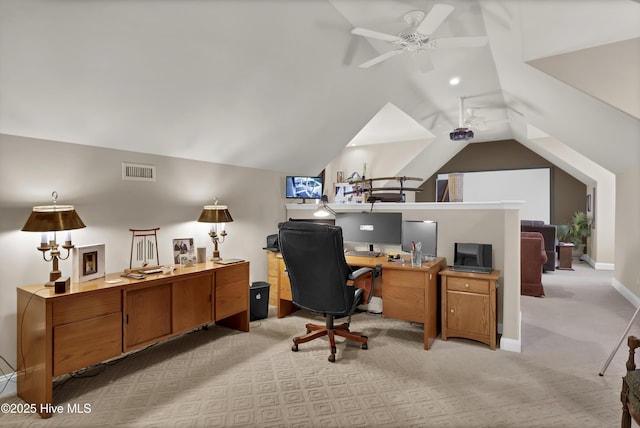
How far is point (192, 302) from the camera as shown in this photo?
9.32 feet

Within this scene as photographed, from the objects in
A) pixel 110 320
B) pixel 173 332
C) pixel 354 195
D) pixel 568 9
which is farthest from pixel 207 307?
pixel 568 9

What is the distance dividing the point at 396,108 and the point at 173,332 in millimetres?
4276

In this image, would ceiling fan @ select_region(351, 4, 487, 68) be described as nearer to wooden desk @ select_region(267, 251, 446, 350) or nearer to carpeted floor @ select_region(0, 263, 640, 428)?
wooden desk @ select_region(267, 251, 446, 350)

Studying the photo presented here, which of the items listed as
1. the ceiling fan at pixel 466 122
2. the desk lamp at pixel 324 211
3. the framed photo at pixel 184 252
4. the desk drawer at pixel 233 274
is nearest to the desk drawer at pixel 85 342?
the framed photo at pixel 184 252

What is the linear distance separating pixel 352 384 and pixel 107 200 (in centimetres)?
249

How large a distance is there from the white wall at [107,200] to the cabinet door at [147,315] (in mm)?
543

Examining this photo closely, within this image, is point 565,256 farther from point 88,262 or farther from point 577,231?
point 88,262

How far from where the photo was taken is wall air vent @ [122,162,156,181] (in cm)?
285

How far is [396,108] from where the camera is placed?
16.4 ft

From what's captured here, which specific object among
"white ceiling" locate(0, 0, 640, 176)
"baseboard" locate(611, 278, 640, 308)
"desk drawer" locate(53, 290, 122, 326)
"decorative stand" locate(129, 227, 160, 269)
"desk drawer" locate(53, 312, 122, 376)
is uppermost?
"white ceiling" locate(0, 0, 640, 176)

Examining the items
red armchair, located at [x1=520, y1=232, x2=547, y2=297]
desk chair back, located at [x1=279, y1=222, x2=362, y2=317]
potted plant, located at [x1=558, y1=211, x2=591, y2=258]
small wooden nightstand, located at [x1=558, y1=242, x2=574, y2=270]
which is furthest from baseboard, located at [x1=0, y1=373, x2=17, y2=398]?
potted plant, located at [x1=558, y1=211, x2=591, y2=258]

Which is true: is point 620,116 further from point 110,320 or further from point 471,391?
point 110,320

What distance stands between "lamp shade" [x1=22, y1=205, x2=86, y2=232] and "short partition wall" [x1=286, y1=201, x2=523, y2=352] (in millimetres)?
2732

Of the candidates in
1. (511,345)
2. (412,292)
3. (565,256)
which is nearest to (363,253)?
(412,292)
